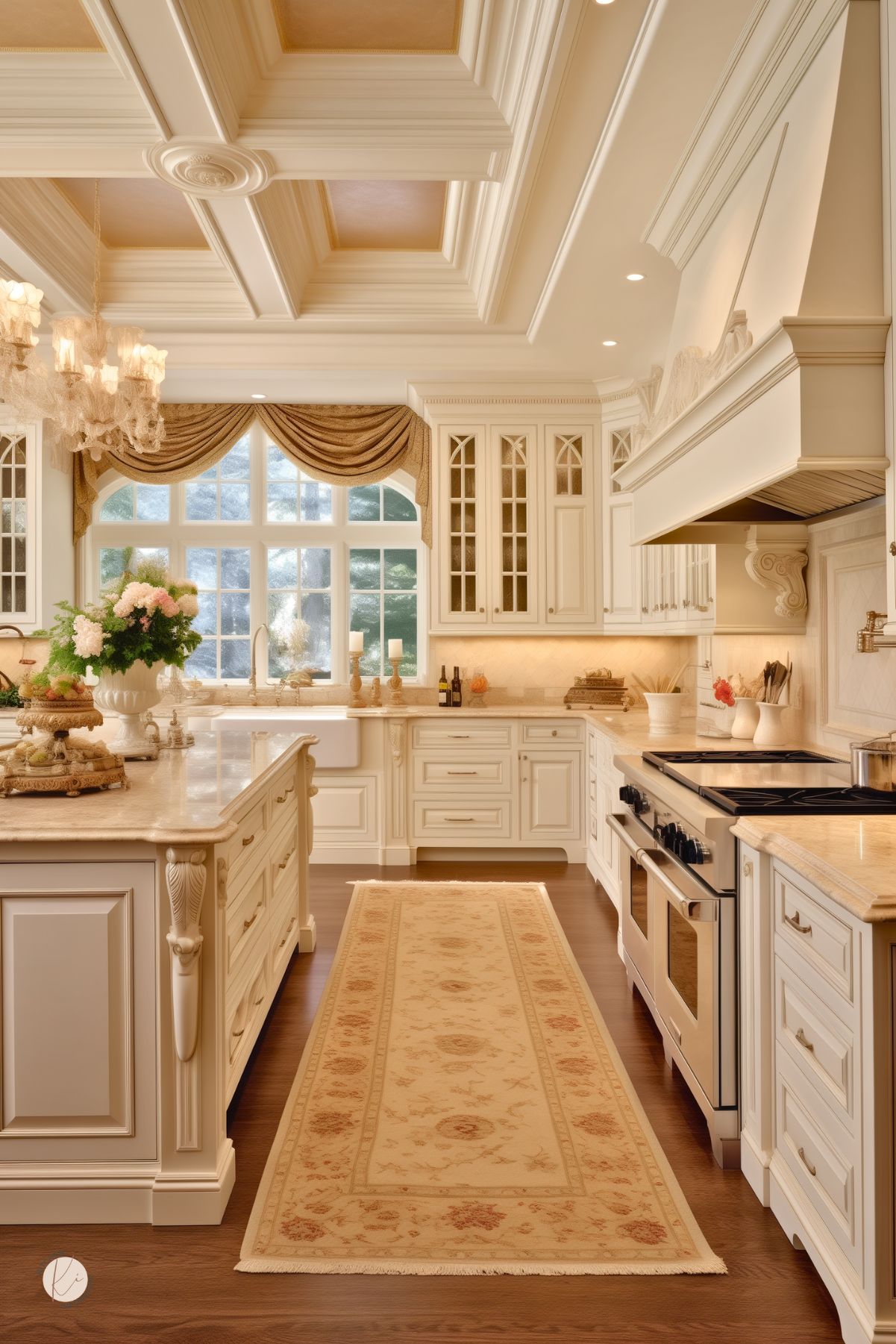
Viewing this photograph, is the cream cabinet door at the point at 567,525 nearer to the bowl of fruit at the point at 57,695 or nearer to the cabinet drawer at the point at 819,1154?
the bowl of fruit at the point at 57,695

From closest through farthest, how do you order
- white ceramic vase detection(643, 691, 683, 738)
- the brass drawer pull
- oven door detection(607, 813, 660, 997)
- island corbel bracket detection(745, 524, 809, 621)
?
1. the brass drawer pull
2. oven door detection(607, 813, 660, 997)
3. island corbel bracket detection(745, 524, 809, 621)
4. white ceramic vase detection(643, 691, 683, 738)

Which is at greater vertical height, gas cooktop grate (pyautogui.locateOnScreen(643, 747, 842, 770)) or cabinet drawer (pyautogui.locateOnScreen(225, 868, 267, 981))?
gas cooktop grate (pyautogui.locateOnScreen(643, 747, 842, 770))

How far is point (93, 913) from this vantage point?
6.95 ft

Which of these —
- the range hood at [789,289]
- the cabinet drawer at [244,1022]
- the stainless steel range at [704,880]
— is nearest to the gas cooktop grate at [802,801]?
the stainless steel range at [704,880]

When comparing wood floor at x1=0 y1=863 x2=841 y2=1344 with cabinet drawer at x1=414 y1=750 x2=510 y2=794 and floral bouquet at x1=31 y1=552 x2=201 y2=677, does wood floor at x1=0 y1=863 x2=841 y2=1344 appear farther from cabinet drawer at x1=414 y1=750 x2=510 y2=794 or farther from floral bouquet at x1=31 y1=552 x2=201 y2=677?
cabinet drawer at x1=414 y1=750 x2=510 y2=794

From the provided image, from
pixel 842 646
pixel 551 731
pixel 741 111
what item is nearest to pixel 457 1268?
pixel 842 646

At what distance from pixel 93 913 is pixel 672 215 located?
3.11 metres

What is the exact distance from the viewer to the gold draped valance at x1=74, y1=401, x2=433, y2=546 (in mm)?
6125

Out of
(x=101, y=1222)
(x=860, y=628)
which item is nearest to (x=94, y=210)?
(x=860, y=628)

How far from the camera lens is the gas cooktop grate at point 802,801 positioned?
228 cm

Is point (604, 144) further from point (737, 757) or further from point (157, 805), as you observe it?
point (157, 805)

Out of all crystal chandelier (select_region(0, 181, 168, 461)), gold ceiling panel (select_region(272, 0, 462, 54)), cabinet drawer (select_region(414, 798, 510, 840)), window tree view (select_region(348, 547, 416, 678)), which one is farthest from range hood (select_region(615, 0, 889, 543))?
window tree view (select_region(348, 547, 416, 678))

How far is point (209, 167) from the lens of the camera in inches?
132

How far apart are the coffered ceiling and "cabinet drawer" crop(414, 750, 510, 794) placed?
8.09ft
